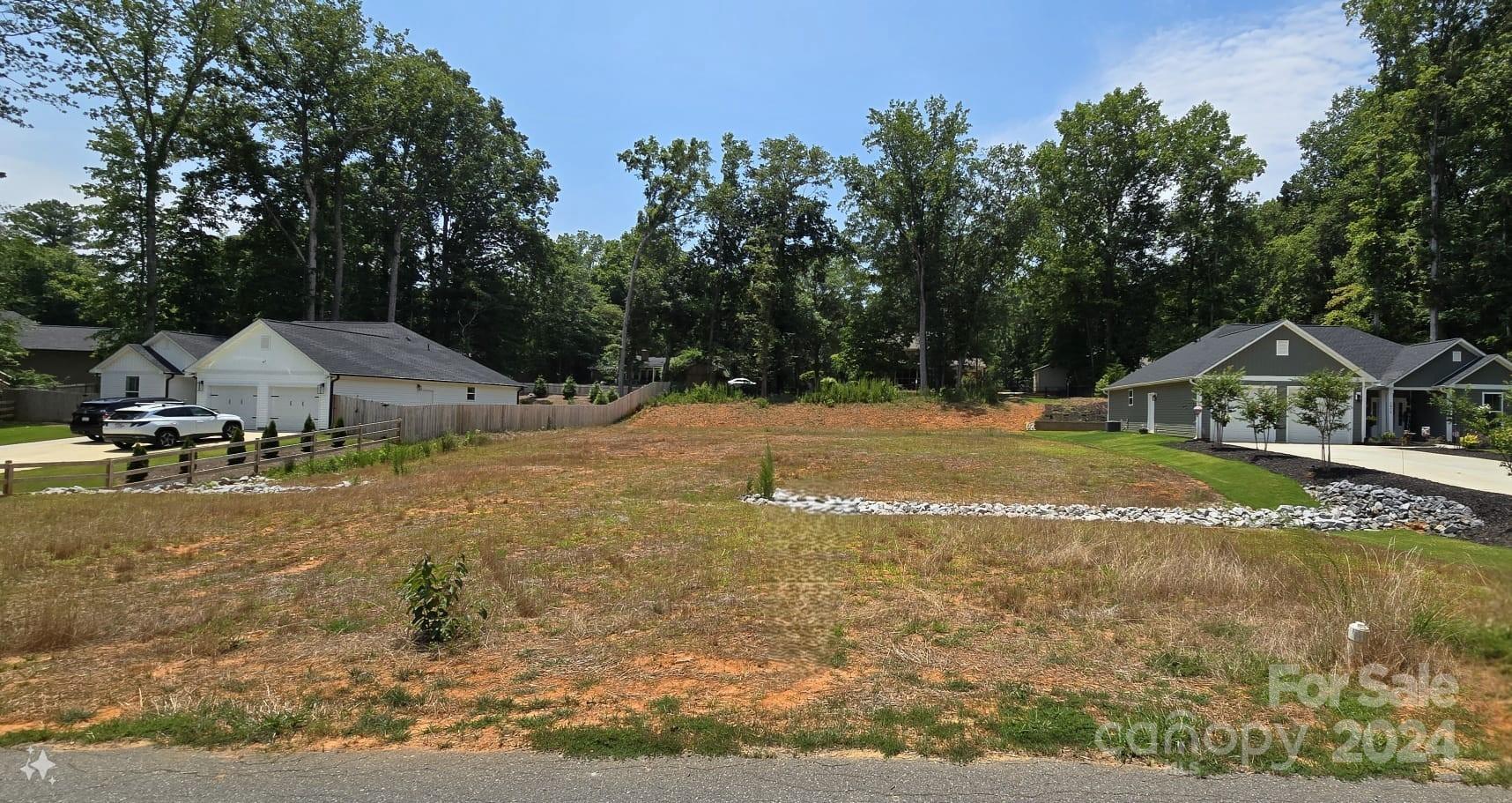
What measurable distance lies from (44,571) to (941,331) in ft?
166

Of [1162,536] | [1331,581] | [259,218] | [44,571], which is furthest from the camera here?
[259,218]

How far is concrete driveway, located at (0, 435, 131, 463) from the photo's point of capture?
19.9 metres

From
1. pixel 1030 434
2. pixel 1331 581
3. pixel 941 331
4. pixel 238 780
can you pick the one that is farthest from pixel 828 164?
pixel 238 780

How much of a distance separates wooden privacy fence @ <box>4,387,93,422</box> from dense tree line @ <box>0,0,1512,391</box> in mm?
4291

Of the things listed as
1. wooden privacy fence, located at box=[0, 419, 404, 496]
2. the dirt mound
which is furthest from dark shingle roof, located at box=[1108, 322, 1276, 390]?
wooden privacy fence, located at box=[0, 419, 404, 496]

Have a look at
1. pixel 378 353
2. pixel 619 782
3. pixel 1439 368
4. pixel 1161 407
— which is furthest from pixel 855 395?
pixel 619 782

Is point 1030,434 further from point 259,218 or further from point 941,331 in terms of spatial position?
point 259,218

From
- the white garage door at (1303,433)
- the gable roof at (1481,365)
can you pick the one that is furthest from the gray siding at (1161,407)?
the gable roof at (1481,365)

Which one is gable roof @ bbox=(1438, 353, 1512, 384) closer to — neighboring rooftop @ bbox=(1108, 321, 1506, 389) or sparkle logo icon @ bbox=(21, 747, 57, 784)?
neighboring rooftop @ bbox=(1108, 321, 1506, 389)

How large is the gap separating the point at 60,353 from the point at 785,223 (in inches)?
2003

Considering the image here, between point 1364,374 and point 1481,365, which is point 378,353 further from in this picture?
point 1481,365

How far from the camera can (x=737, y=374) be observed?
58.0 m

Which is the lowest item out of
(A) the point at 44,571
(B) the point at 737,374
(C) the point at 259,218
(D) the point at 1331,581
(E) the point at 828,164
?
(A) the point at 44,571

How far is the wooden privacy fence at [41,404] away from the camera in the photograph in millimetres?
32562
